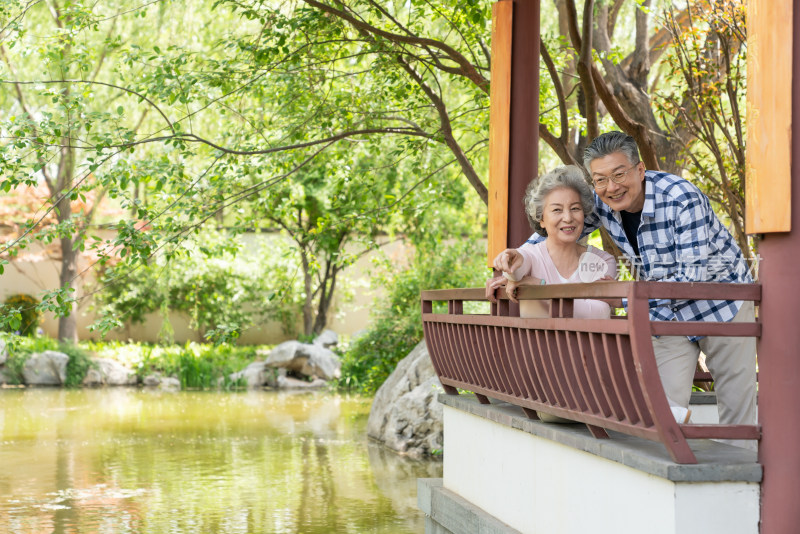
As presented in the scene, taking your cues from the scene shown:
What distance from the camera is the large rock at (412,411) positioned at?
9805 millimetres

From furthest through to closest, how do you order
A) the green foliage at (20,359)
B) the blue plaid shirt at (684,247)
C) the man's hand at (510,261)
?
the green foliage at (20,359), the man's hand at (510,261), the blue plaid shirt at (684,247)

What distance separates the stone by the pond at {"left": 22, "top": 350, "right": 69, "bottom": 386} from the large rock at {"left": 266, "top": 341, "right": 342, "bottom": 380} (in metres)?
3.51

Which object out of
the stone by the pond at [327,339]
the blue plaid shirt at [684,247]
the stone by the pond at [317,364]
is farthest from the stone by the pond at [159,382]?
the blue plaid shirt at [684,247]

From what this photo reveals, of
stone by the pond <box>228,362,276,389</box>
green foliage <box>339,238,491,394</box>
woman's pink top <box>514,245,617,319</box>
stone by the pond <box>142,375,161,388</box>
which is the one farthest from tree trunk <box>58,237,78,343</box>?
woman's pink top <box>514,245,617,319</box>

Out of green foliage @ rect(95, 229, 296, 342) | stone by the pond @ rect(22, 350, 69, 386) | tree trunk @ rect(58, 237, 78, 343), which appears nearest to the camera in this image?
stone by the pond @ rect(22, 350, 69, 386)

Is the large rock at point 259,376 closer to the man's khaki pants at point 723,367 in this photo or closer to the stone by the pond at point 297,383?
the stone by the pond at point 297,383

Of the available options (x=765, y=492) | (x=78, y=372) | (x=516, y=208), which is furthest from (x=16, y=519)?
(x=78, y=372)

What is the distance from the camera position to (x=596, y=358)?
3.11m

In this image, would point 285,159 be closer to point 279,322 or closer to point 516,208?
point 516,208

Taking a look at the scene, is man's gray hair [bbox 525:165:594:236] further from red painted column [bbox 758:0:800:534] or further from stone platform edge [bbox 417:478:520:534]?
stone platform edge [bbox 417:478:520:534]

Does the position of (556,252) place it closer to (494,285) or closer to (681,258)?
(494,285)

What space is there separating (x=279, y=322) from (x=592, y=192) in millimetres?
17591

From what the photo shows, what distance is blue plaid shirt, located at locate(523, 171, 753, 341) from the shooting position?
3438 millimetres

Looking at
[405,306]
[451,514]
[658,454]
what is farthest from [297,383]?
[658,454]
